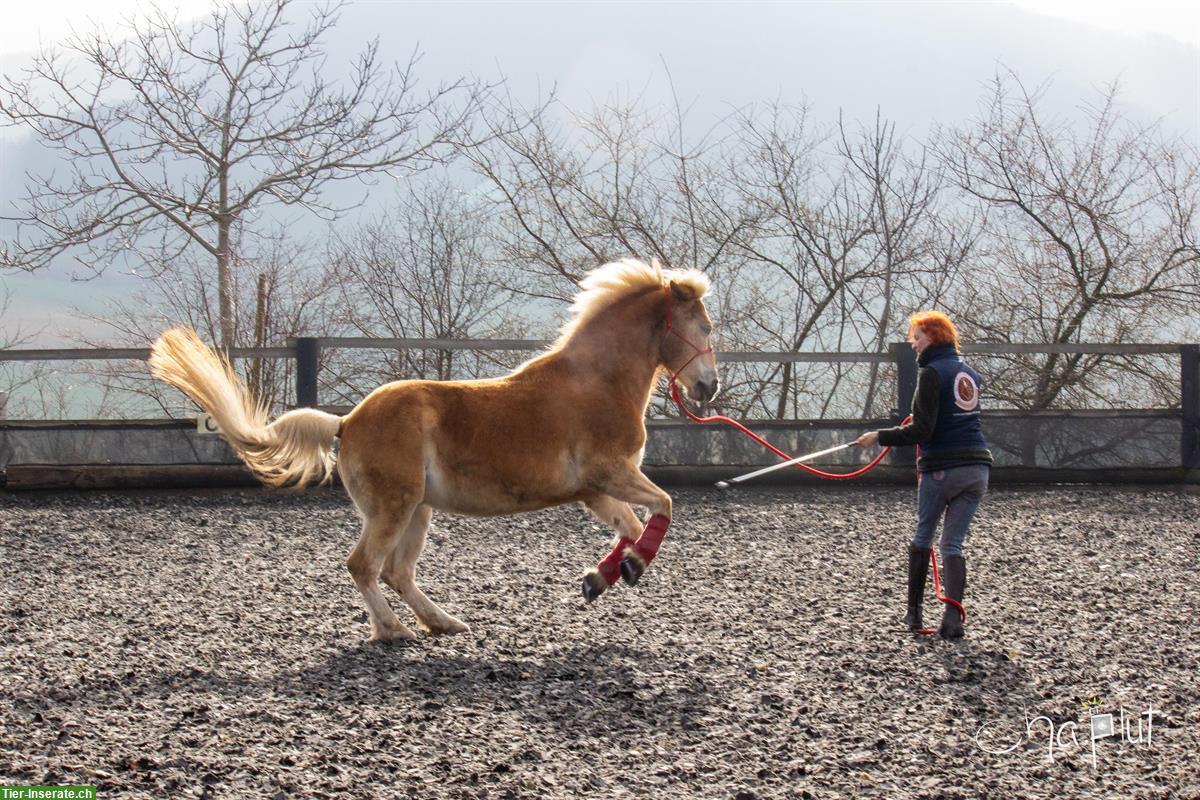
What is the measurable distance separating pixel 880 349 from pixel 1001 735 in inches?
445

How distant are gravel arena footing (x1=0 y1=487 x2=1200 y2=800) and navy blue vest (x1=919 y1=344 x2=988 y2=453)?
3.16 ft

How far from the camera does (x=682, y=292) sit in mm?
6879

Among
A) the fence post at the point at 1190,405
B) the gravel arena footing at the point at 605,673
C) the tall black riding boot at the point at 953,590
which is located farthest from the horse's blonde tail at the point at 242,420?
the fence post at the point at 1190,405

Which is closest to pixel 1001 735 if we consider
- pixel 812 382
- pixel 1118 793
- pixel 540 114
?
pixel 1118 793

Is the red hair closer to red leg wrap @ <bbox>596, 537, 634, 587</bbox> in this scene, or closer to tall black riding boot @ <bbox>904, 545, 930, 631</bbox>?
tall black riding boot @ <bbox>904, 545, 930, 631</bbox>

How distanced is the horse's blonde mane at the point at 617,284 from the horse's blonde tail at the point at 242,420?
4.84 feet

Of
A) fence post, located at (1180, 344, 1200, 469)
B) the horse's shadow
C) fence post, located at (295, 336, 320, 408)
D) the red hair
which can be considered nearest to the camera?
the horse's shadow

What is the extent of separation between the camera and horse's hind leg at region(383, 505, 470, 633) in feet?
20.5

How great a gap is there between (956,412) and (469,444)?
2.49 metres

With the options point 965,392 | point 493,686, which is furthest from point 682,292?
point 493,686

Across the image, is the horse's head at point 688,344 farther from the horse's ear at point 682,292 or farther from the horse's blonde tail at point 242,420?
the horse's blonde tail at point 242,420

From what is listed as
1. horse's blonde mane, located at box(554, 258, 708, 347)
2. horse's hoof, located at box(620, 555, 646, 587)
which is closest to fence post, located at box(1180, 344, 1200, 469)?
horse's blonde mane, located at box(554, 258, 708, 347)

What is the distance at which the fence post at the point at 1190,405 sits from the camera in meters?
13.4

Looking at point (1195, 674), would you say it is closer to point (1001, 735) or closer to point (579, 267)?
point (1001, 735)
